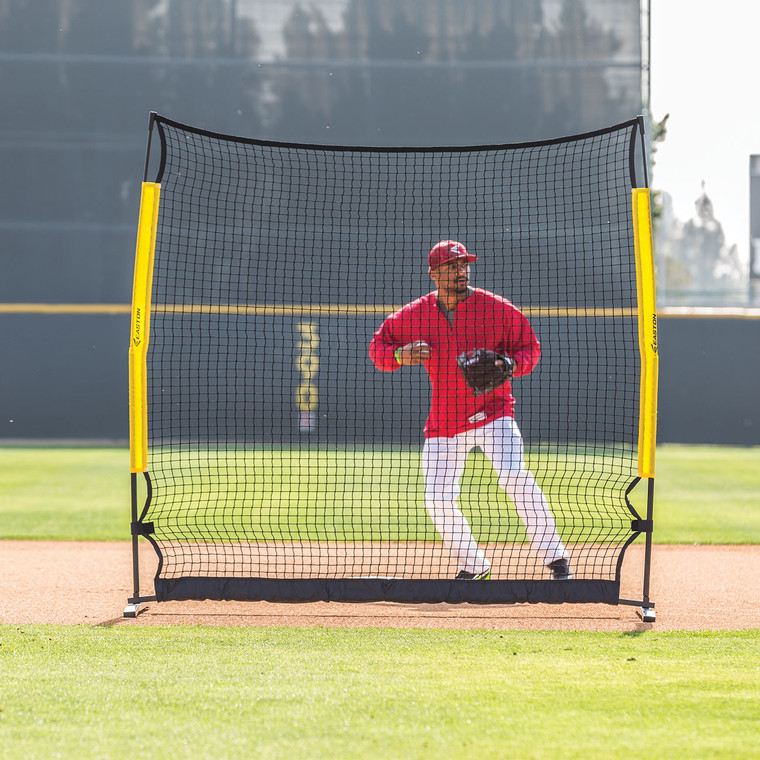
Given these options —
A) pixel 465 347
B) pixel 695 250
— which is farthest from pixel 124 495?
pixel 695 250

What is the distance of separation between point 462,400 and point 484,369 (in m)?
0.36

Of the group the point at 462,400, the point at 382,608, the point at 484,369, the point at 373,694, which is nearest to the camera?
the point at 373,694

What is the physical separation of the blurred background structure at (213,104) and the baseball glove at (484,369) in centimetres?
1616

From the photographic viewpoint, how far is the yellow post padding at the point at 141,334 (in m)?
5.20

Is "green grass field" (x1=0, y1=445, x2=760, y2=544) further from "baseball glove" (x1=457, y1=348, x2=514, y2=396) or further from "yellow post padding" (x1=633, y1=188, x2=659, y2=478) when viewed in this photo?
"yellow post padding" (x1=633, y1=188, x2=659, y2=478)

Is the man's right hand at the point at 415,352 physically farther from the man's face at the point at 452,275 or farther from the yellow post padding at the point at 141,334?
the yellow post padding at the point at 141,334

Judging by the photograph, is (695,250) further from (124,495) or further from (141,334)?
(141,334)

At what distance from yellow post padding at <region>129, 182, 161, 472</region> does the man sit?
1.39 metres

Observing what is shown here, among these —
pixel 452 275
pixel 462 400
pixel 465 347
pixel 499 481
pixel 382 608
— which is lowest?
pixel 382 608

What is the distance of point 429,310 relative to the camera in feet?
19.6

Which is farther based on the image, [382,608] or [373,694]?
[382,608]

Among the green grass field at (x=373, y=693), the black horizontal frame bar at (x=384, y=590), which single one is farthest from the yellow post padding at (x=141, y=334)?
the green grass field at (x=373, y=693)

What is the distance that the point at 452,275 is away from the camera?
579 cm

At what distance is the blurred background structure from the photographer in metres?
20.8
